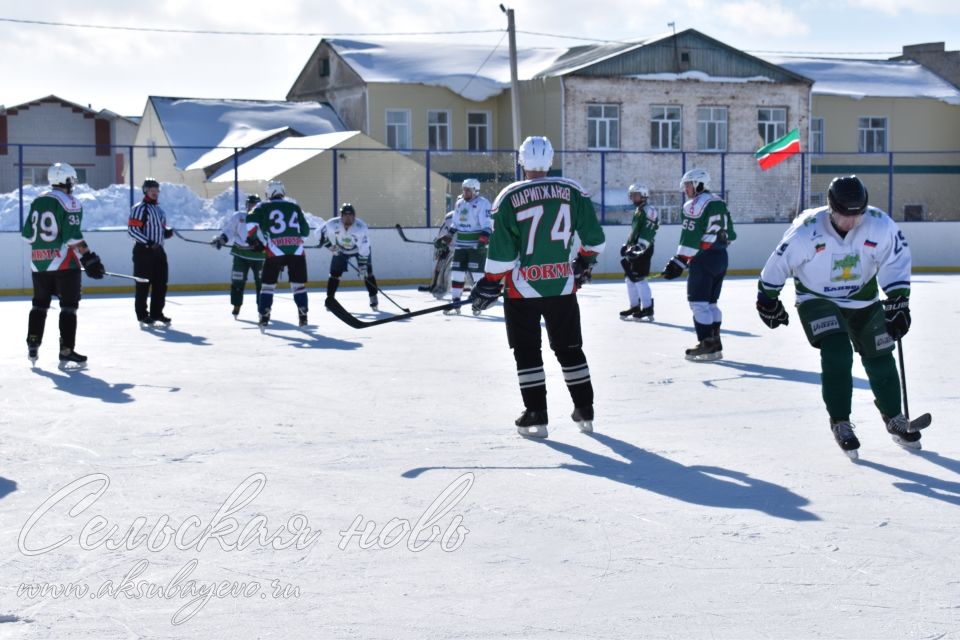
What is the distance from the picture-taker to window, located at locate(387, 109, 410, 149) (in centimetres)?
3562

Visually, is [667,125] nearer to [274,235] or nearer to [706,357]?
[274,235]

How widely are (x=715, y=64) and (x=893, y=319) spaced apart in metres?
30.7

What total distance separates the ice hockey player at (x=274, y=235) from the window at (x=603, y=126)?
73.3ft

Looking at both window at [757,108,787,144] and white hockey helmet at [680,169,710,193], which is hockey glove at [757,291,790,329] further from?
window at [757,108,787,144]

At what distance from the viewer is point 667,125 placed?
3516 cm

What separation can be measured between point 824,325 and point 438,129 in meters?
30.8

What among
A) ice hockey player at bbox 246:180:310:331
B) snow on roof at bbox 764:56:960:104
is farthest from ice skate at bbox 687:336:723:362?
snow on roof at bbox 764:56:960:104

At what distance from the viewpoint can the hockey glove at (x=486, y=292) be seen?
675 cm

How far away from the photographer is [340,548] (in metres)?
4.34

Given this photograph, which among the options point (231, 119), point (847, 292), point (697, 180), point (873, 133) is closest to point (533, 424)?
point (847, 292)

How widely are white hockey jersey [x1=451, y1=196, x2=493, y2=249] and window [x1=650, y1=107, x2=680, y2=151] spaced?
67.9ft

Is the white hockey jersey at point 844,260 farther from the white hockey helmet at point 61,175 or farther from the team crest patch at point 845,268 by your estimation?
the white hockey helmet at point 61,175

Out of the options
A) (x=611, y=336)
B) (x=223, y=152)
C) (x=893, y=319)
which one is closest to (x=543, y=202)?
(x=893, y=319)

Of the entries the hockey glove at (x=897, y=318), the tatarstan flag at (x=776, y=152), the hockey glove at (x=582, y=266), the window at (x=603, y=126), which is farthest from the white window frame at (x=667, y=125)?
the hockey glove at (x=897, y=318)
